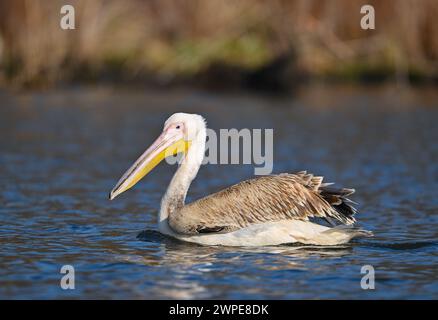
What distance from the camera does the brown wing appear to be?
8.94 metres

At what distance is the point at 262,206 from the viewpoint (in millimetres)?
9055

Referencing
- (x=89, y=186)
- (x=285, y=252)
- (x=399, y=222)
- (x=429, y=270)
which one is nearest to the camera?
(x=429, y=270)

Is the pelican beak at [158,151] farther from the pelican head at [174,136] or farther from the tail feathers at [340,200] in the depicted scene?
the tail feathers at [340,200]

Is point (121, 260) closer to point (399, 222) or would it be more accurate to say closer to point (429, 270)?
point (429, 270)

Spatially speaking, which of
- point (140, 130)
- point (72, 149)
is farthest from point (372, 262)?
point (140, 130)

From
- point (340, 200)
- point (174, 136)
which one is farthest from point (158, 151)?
point (340, 200)

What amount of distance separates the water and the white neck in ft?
0.94

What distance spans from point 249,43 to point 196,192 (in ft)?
50.0

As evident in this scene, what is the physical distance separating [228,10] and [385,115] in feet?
28.4

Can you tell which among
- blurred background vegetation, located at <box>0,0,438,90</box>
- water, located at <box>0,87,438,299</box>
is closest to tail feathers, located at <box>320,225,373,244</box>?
water, located at <box>0,87,438,299</box>

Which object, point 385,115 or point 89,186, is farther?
point 385,115

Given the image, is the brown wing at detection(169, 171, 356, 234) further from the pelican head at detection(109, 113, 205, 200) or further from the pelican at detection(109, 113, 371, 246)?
the pelican head at detection(109, 113, 205, 200)

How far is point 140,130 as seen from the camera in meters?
18.1

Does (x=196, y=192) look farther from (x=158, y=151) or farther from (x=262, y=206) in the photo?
(x=262, y=206)
